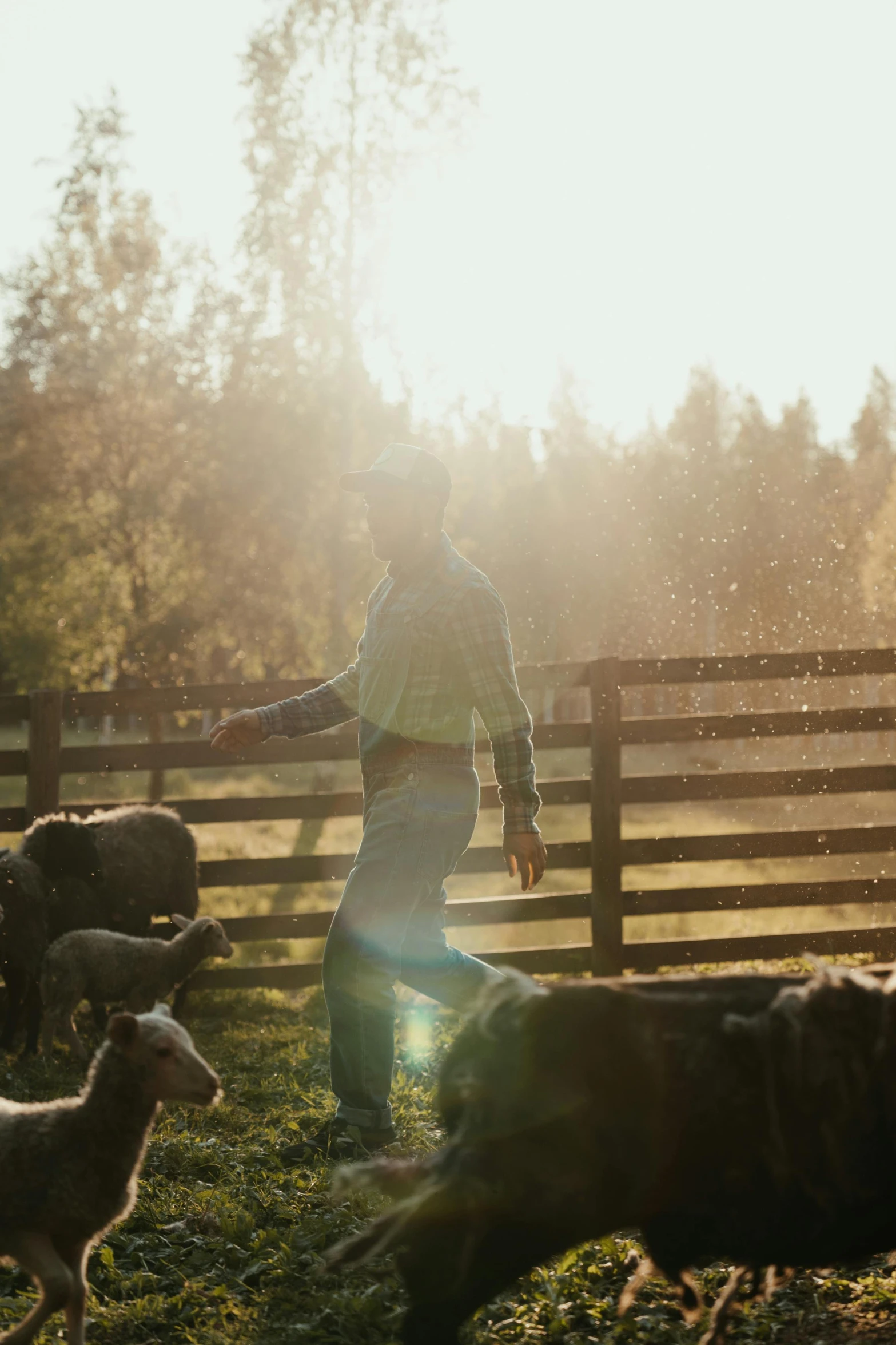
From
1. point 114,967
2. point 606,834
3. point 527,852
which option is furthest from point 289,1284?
point 606,834

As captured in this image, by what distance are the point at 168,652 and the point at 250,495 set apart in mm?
5098

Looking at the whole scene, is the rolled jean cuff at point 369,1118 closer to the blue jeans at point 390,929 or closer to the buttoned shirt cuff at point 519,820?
the blue jeans at point 390,929

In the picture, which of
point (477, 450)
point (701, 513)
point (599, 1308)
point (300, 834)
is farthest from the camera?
point (701, 513)

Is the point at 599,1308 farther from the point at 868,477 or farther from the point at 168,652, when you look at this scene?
the point at 868,477

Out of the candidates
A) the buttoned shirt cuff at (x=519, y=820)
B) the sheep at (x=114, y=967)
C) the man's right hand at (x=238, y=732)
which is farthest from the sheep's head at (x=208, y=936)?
the buttoned shirt cuff at (x=519, y=820)

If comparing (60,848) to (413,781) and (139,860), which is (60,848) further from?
(413,781)

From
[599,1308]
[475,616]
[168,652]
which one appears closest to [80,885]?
[475,616]

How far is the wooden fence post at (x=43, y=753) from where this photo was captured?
23.8 feet

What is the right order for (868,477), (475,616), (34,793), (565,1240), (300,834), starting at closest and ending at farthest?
(565,1240), (475,616), (34,793), (300,834), (868,477)

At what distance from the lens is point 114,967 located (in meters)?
6.35

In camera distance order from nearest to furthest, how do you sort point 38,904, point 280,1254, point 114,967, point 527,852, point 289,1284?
point 289,1284, point 280,1254, point 527,852, point 114,967, point 38,904

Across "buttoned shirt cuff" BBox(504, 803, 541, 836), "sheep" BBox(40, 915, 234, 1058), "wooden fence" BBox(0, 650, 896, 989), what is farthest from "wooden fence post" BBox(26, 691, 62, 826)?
"buttoned shirt cuff" BBox(504, 803, 541, 836)

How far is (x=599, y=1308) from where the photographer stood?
3.39 m

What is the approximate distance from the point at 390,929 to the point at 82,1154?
4.46ft
